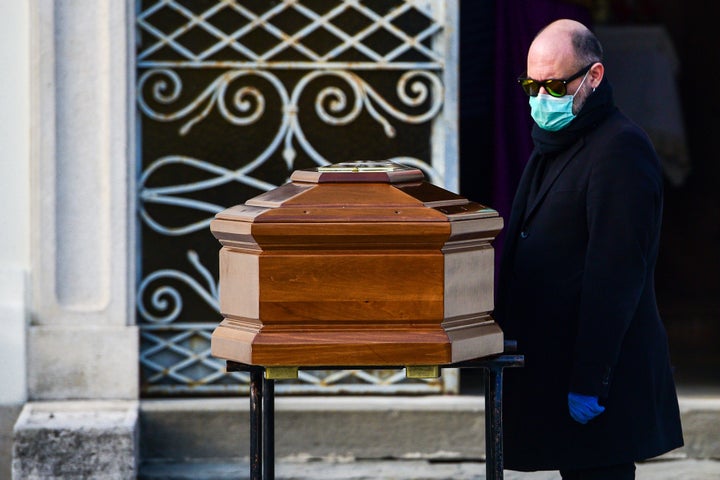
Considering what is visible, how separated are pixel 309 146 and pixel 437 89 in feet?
2.05

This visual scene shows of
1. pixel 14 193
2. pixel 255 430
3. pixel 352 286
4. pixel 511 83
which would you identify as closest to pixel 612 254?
pixel 352 286

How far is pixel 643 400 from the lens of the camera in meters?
4.11

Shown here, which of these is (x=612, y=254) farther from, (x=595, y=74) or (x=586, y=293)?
(x=595, y=74)

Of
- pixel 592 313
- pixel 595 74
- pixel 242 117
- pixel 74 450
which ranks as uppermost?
pixel 595 74

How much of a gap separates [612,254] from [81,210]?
294 cm

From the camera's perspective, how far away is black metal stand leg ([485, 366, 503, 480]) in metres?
3.97

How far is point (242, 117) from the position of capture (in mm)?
6309

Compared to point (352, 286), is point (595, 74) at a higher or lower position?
higher

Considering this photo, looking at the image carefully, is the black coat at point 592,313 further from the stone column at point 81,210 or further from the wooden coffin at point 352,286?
the stone column at point 81,210

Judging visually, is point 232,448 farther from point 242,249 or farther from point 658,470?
point 242,249

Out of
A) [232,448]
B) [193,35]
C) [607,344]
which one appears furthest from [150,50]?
[607,344]

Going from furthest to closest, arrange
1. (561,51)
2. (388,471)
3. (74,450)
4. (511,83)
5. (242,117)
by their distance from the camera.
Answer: (511,83)
(242,117)
(388,471)
(74,450)
(561,51)

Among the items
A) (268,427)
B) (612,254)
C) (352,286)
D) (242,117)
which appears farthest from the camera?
(242,117)

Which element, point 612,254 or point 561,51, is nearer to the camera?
point 612,254
